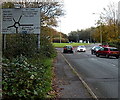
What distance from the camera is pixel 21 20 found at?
16.6m

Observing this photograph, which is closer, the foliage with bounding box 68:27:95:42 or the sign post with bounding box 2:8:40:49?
the sign post with bounding box 2:8:40:49

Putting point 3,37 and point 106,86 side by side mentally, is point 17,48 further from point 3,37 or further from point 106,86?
point 106,86

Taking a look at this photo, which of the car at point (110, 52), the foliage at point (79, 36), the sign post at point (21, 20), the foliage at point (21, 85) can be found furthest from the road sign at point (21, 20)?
the foliage at point (79, 36)

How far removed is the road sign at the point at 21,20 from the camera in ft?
53.5

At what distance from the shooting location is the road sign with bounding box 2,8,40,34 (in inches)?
642

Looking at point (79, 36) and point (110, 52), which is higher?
point (79, 36)

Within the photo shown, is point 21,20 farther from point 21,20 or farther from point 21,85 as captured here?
point 21,85

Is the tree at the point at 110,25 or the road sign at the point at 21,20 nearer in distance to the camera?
the road sign at the point at 21,20

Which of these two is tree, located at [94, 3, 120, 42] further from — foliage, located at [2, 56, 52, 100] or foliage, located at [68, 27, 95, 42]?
foliage, located at [68, 27, 95, 42]

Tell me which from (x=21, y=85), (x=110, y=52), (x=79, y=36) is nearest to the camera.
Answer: (x=21, y=85)

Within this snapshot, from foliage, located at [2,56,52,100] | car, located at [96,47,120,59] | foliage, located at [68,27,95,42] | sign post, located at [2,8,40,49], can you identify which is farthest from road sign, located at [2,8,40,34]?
foliage, located at [68,27,95,42]

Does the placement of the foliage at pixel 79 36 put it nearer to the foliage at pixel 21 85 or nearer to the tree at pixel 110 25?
the tree at pixel 110 25

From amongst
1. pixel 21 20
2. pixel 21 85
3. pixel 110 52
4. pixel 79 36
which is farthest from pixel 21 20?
pixel 79 36

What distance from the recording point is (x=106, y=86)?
9.58 meters
